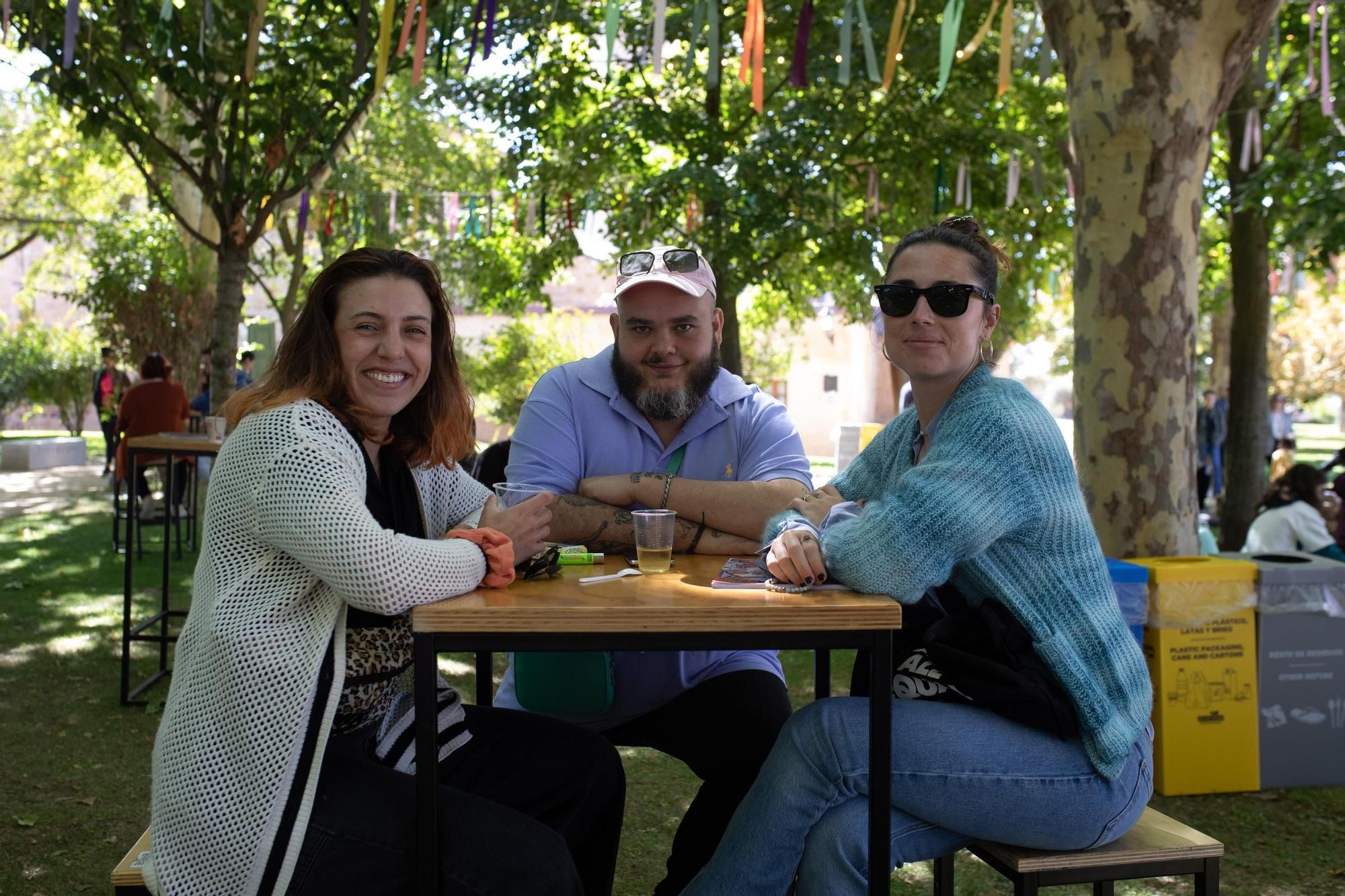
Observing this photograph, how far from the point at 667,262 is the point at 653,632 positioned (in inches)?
55.0

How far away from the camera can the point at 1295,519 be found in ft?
21.9

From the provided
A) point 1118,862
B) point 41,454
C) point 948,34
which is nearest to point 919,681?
point 1118,862

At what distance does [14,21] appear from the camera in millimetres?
6543

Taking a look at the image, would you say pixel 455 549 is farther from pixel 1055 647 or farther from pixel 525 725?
pixel 1055 647

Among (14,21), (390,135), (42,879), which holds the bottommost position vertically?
(42,879)

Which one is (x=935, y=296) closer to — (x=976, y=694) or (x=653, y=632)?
(x=976, y=694)

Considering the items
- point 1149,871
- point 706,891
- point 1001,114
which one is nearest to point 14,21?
point 706,891

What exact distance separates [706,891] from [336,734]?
746 mm

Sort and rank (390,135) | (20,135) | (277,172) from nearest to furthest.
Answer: (277,172), (390,135), (20,135)

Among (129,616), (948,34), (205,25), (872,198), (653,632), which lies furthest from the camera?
(872,198)

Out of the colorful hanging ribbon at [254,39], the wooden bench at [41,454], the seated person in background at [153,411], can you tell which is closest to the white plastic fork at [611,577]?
the colorful hanging ribbon at [254,39]

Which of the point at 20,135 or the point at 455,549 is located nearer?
the point at 455,549

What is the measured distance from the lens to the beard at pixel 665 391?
3.15m

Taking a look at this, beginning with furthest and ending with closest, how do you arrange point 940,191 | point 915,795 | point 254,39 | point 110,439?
point 110,439 < point 940,191 < point 254,39 < point 915,795
